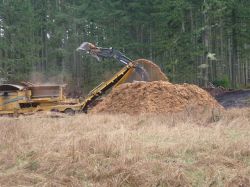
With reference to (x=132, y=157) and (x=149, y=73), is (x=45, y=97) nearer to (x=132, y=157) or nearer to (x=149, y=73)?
(x=149, y=73)

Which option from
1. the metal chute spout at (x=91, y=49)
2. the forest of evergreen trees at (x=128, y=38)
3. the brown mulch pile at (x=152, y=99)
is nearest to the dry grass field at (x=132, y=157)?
the brown mulch pile at (x=152, y=99)

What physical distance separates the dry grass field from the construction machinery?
30.8 feet

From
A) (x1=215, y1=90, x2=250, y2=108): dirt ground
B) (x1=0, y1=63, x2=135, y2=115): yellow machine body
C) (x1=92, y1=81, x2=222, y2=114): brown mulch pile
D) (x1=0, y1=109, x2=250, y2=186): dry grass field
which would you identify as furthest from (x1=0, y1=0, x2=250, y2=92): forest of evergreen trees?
(x1=0, y1=109, x2=250, y2=186): dry grass field

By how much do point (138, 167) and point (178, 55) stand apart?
84.5 feet

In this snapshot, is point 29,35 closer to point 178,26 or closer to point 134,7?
point 134,7

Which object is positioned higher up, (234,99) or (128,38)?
(128,38)

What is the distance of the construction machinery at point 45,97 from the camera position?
19578mm

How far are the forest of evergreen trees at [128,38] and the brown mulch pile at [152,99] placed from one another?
12952 millimetres

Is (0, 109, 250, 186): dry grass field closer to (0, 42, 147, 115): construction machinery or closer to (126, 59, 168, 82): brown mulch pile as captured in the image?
(0, 42, 147, 115): construction machinery

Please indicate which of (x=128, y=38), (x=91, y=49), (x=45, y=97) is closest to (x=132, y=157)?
(x=45, y=97)

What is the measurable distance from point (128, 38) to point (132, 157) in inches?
1285

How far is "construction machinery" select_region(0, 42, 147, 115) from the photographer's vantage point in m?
19.6

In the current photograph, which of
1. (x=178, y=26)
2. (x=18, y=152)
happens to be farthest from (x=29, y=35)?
(x=18, y=152)

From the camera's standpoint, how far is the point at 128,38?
39.2 meters
